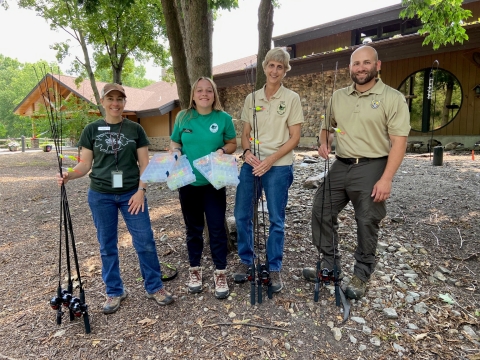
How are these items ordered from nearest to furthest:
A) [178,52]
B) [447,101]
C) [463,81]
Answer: [178,52] < [463,81] < [447,101]

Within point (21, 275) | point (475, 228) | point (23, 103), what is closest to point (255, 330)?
point (21, 275)

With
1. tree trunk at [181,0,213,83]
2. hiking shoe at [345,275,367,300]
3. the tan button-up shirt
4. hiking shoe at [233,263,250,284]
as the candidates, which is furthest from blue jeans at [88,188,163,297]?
the tan button-up shirt

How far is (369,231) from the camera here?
2.61 m

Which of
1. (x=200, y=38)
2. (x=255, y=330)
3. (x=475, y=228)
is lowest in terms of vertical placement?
(x=255, y=330)

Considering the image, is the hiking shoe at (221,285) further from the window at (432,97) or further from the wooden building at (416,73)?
the window at (432,97)

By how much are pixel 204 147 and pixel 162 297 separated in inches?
50.2

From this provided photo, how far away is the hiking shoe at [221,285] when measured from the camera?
267 cm

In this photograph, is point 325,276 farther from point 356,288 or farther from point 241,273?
point 241,273

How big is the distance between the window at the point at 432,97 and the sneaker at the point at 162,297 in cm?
1162

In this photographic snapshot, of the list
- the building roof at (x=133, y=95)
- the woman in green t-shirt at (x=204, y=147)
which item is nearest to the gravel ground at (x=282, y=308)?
the woman in green t-shirt at (x=204, y=147)

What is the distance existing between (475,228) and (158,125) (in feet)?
62.1

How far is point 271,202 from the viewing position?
2.69 meters

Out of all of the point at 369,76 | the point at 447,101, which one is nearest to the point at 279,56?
the point at 369,76

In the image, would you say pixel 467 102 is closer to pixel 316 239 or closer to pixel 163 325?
pixel 316 239
